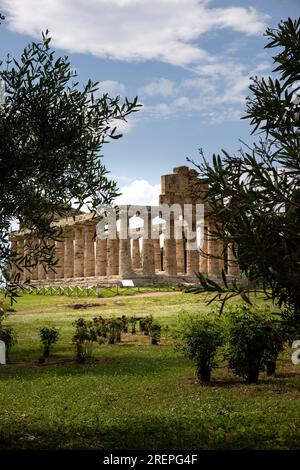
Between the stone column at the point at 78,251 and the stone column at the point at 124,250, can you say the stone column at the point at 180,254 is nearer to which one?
the stone column at the point at 124,250

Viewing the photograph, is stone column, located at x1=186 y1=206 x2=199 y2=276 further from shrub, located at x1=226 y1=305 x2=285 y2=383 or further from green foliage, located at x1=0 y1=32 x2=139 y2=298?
green foliage, located at x1=0 y1=32 x2=139 y2=298

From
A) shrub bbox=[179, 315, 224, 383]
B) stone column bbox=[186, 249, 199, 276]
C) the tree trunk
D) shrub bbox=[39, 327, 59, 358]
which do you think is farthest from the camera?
stone column bbox=[186, 249, 199, 276]

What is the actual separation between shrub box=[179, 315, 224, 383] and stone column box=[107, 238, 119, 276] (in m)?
51.9

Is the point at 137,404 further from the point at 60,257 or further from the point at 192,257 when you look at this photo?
the point at 60,257

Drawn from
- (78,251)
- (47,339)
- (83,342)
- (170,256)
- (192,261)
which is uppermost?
(78,251)

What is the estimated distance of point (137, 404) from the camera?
1492 centimetres

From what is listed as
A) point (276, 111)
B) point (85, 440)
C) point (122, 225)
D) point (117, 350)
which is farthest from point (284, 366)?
point (122, 225)

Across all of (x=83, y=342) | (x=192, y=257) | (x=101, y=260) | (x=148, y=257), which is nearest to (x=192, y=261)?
(x=192, y=257)

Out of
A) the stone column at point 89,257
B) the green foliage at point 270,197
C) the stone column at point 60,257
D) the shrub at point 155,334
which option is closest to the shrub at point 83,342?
the shrub at point 155,334

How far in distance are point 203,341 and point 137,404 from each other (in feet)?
9.82

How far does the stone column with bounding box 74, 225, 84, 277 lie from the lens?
76.3m

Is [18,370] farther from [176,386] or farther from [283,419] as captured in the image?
[283,419]

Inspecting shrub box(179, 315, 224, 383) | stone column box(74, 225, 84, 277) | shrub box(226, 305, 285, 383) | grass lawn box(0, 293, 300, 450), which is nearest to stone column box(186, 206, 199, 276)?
stone column box(74, 225, 84, 277)

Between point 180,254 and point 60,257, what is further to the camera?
point 60,257
